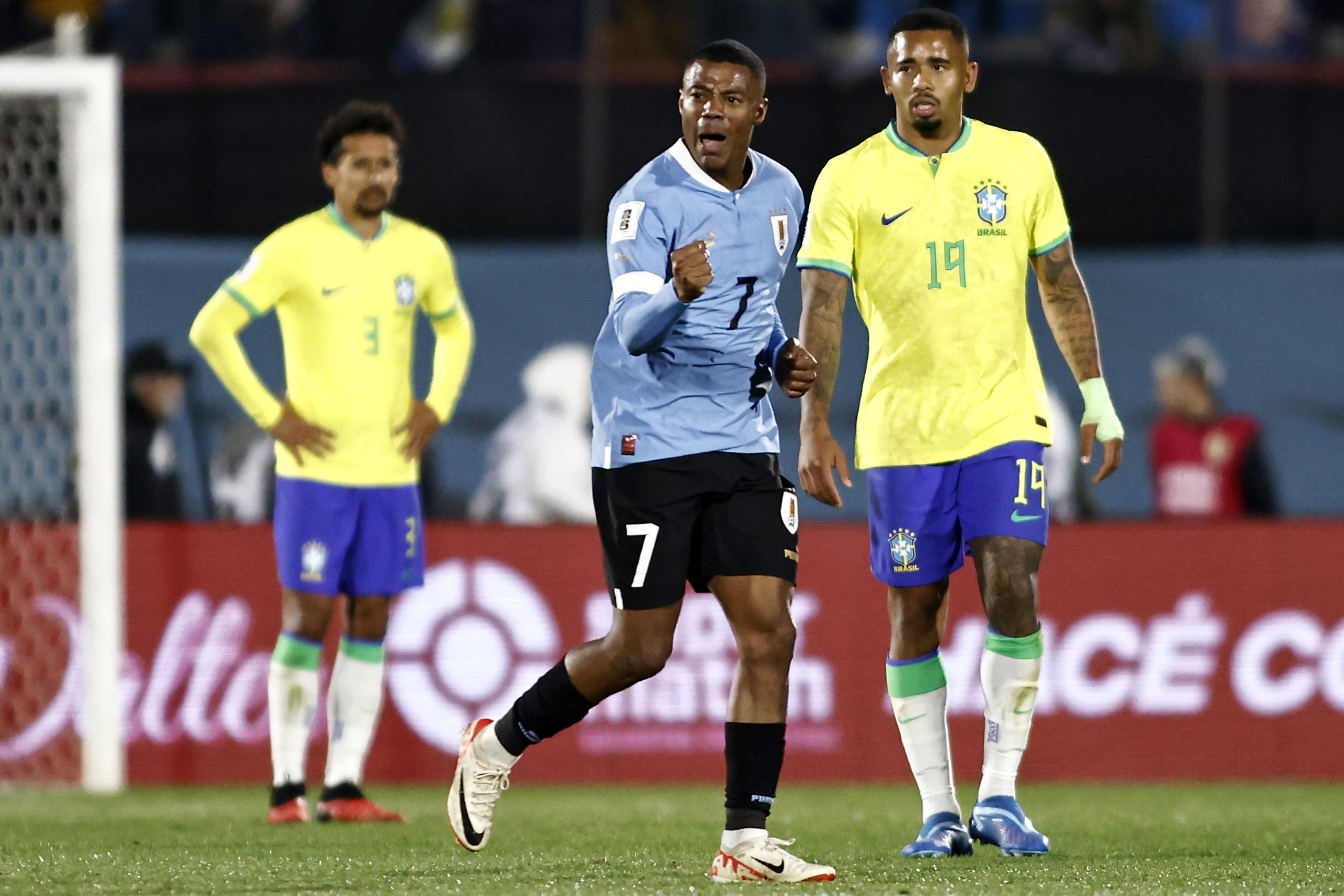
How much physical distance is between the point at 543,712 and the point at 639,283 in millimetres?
1174

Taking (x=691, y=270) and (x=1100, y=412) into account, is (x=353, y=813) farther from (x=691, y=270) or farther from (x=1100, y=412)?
(x=691, y=270)

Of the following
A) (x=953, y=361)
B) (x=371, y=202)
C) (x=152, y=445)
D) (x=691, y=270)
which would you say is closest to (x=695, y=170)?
(x=691, y=270)

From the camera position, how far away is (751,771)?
491 cm

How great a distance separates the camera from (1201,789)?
8.48 m

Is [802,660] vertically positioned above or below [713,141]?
below

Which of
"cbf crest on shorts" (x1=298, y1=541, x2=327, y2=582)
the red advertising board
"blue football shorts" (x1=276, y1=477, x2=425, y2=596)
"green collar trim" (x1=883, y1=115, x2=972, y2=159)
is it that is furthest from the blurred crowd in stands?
"green collar trim" (x1=883, y1=115, x2=972, y2=159)

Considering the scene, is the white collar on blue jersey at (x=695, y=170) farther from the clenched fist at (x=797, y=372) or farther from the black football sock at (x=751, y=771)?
the black football sock at (x=751, y=771)

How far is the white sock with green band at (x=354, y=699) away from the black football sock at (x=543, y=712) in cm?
197

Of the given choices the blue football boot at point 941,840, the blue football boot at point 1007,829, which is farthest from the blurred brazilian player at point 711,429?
the blue football boot at point 1007,829

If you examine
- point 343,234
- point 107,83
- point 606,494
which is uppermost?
point 107,83

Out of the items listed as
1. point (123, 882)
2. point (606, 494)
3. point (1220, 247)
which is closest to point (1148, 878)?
point (606, 494)

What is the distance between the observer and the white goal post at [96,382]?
28.1 feet

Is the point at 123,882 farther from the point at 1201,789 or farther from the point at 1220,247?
the point at 1220,247

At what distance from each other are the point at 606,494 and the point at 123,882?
149 cm
